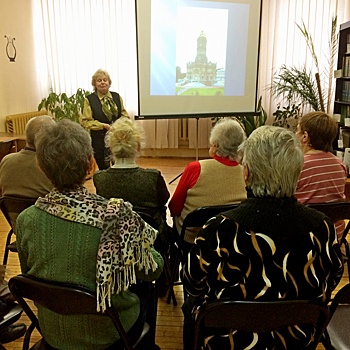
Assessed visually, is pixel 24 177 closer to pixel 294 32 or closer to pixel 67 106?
pixel 67 106

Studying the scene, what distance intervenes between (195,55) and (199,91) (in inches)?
16.8

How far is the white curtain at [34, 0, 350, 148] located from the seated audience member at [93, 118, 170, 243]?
13.5 ft

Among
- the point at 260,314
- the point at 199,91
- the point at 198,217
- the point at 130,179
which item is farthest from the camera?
the point at 199,91

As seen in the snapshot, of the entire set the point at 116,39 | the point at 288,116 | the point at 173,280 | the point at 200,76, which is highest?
the point at 116,39

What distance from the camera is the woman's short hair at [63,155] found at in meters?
1.25

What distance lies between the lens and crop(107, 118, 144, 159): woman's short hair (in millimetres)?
2121

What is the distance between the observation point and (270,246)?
113cm

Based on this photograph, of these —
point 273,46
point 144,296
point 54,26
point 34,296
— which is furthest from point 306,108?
point 34,296

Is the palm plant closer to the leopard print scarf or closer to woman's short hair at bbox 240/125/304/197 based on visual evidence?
woman's short hair at bbox 240/125/304/197

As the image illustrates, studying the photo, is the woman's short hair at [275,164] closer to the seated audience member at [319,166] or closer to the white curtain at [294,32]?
the seated audience member at [319,166]

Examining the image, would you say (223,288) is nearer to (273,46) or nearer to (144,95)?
(144,95)

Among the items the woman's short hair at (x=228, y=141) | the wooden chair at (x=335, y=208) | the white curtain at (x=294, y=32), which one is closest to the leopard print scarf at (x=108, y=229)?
the woman's short hair at (x=228, y=141)

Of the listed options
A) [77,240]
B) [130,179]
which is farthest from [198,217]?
[77,240]

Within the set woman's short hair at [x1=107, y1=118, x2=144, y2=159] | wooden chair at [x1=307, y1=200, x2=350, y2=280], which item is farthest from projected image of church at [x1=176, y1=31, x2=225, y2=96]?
wooden chair at [x1=307, y1=200, x2=350, y2=280]
